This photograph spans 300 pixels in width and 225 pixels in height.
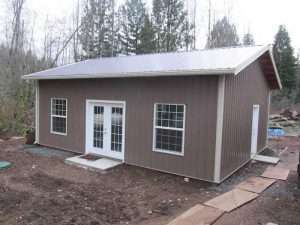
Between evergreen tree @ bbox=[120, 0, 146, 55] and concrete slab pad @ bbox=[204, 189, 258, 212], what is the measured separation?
57.7ft

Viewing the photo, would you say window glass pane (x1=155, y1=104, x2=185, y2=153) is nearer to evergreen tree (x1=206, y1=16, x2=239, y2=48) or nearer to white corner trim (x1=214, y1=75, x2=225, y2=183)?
white corner trim (x1=214, y1=75, x2=225, y2=183)

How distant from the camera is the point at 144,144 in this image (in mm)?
6809

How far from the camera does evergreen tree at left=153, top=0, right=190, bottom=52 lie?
20.6 metres

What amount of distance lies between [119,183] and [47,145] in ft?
15.6

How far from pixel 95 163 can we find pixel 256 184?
14.1 ft

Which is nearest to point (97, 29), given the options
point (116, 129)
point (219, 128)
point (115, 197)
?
point (116, 129)

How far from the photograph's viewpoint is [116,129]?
751cm

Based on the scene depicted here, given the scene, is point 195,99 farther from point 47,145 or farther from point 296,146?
point 296,146

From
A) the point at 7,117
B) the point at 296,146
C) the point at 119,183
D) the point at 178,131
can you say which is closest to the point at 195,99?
the point at 178,131

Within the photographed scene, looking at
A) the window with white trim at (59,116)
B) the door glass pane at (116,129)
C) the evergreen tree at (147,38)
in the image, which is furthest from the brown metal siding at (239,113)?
the evergreen tree at (147,38)

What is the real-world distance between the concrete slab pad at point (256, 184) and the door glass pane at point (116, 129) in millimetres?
3580

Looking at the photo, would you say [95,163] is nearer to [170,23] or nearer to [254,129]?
[254,129]

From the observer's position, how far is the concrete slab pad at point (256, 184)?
5.40 meters

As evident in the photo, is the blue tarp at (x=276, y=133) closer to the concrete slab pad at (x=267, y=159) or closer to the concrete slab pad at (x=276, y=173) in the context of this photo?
the concrete slab pad at (x=267, y=159)
